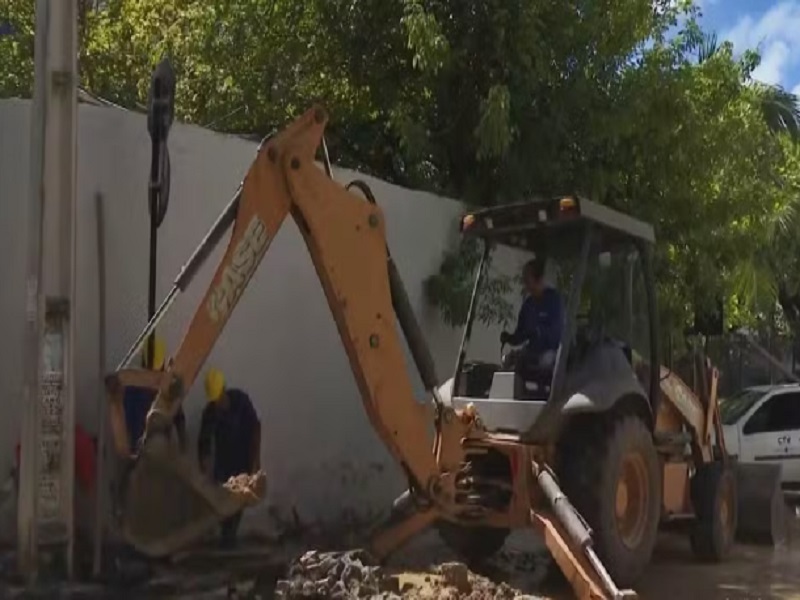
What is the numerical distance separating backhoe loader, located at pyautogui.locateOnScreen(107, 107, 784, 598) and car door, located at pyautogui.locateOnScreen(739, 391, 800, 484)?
611 cm

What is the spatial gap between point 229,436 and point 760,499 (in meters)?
5.21

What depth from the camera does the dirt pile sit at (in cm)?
658

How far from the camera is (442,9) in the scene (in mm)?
12891

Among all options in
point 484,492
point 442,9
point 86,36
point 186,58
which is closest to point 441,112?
point 442,9

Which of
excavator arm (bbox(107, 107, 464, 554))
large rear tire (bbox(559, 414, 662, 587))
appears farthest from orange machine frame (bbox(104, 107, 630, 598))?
large rear tire (bbox(559, 414, 662, 587))

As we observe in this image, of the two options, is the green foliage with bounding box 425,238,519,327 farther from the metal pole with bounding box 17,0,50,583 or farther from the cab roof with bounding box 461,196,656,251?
the metal pole with bounding box 17,0,50,583

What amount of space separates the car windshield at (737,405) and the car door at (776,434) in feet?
0.41

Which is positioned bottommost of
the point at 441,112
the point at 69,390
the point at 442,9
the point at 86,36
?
the point at 69,390

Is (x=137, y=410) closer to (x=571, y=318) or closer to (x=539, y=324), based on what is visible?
(x=539, y=324)

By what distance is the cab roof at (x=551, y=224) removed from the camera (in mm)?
8617

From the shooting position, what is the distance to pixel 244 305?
1038cm

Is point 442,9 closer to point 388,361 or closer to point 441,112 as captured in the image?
point 441,112

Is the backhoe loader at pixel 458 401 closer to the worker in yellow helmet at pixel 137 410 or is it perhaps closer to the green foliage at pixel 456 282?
the worker in yellow helmet at pixel 137 410

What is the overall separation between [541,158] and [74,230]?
5983 millimetres
